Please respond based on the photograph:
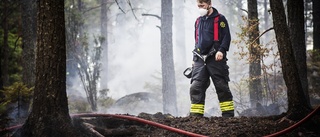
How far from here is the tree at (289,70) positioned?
371 cm

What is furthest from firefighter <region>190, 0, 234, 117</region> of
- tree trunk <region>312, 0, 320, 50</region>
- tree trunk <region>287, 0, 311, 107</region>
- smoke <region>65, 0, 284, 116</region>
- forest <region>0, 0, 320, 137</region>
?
smoke <region>65, 0, 284, 116</region>

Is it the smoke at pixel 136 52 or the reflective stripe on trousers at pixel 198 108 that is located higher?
the smoke at pixel 136 52

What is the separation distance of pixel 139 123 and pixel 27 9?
5634 millimetres

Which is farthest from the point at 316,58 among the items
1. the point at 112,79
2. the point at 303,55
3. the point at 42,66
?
the point at 112,79

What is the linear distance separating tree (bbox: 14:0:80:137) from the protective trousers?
82.7 inches

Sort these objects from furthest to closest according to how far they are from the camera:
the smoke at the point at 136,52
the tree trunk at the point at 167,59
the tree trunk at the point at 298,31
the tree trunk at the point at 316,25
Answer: the smoke at the point at 136,52
the tree trunk at the point at 167,59
the tree trunk at the point at 316,25
the tree trunk at the point at 298,31

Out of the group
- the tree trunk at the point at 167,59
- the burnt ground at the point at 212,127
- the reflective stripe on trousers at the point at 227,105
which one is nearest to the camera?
the burnt ground at the point at 212,127

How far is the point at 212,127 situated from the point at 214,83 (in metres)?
1.06

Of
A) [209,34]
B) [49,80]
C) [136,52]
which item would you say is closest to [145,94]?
[209,34]

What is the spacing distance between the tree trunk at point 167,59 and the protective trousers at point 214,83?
6.62 meters

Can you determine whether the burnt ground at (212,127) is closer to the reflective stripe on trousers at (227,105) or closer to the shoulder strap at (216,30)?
the reflective stripe on trousers at (227,105)

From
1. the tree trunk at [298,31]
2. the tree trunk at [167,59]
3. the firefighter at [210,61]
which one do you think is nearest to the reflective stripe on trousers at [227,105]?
the firefighter at [210,61]

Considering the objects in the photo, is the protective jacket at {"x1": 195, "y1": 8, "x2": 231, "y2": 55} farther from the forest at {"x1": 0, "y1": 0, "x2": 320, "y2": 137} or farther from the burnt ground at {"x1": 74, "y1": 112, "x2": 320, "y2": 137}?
the burnt ground at {"x1": 74, "y1": 112, "x2": 320, "y2": 137}

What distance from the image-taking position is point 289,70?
3787 mm
